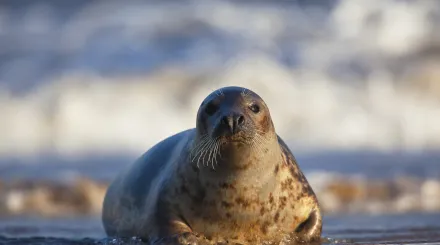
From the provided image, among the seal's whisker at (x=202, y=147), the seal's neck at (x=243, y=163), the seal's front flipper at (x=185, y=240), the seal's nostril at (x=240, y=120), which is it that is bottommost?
the seal's front flipper at (x=185, y=240)

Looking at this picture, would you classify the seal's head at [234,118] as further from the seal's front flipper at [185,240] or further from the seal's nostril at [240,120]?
the seal's front flipper at [185,240]

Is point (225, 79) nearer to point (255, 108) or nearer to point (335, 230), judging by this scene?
point (335, 230)

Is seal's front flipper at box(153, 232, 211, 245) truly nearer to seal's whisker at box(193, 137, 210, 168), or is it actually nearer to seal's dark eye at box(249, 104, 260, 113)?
seal's whisker at box(193, 137, 210, 168)

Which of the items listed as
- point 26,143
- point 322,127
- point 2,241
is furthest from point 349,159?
point 2,241

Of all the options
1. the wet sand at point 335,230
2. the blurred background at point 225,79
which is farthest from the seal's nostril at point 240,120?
the blurred background at point 225,79

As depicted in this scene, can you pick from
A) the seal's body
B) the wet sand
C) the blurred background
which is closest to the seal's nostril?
the seal's body

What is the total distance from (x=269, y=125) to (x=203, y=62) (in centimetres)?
1441

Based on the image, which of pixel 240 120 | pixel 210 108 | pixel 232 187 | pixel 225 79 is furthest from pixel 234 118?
pixel 225 79

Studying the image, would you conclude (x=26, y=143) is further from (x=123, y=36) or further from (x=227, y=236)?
(x=227, y=236)

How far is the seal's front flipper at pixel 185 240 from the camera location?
4.30 m

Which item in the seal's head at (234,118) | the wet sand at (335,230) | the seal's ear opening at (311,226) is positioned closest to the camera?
the seal's head at (234,118)

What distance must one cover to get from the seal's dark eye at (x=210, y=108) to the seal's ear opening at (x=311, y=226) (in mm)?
674

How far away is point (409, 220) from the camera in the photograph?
665 cm

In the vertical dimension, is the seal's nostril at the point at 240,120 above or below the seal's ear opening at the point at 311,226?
above
